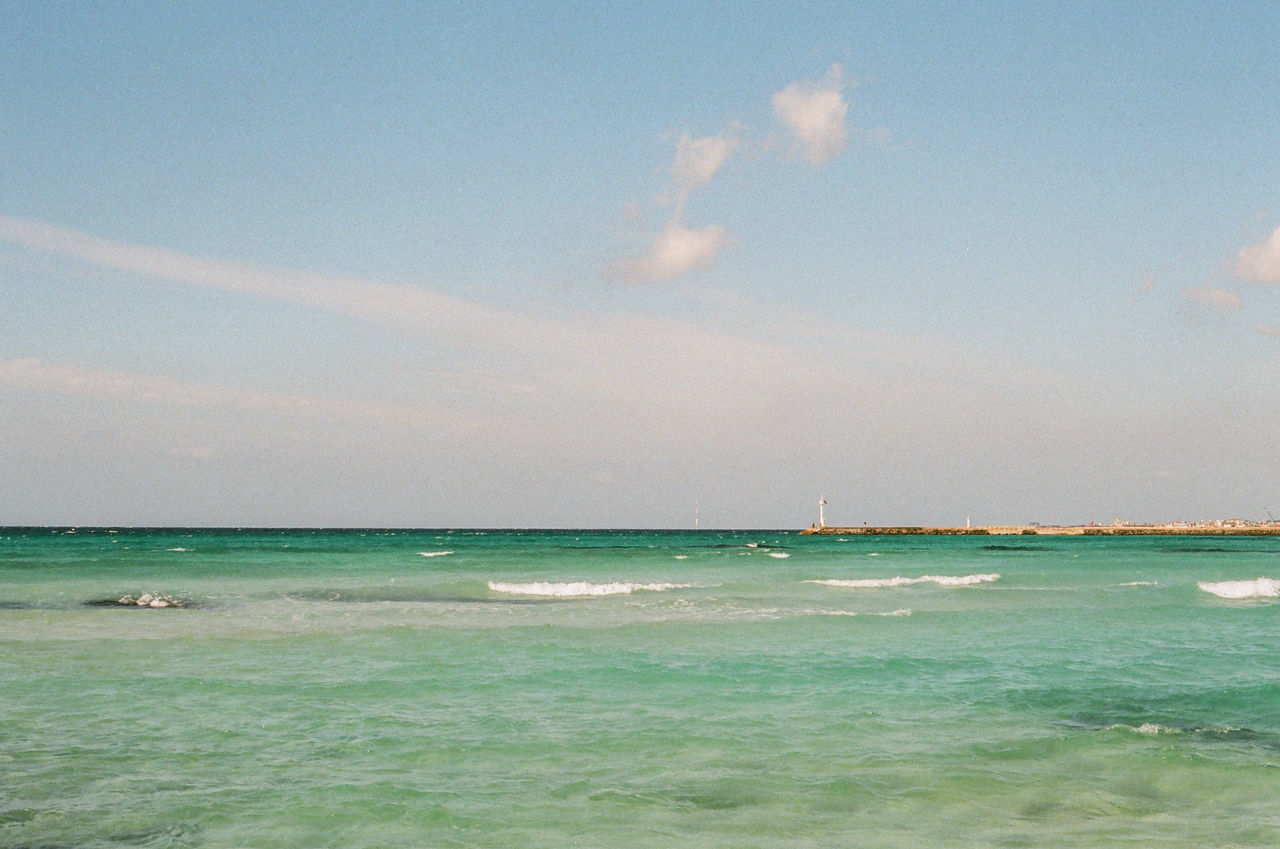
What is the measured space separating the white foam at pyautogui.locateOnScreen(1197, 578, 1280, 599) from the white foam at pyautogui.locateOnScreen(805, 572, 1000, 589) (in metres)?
8.26

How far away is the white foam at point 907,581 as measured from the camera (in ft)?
125

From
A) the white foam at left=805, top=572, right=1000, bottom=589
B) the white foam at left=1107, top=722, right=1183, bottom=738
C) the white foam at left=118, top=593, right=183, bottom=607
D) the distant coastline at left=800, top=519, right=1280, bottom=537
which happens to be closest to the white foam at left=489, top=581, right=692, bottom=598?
the white foam at left=805, top=572, right=1000, bottom=589

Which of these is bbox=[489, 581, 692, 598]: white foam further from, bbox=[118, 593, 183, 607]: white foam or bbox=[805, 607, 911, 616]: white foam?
bbox=[118, 593, 183, 607]: white foam

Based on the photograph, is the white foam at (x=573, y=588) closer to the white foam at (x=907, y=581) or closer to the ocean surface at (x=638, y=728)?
the white foam at (x=907, y=581)

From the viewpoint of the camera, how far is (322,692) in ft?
46.2

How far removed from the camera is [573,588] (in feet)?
115

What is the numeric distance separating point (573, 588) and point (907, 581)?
48.7ft

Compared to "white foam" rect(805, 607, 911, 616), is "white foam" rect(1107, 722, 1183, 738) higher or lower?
higher

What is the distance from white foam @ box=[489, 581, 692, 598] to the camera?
33688 mm

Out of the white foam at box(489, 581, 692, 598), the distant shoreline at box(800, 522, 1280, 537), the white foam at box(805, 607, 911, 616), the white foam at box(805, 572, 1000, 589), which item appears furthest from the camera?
the distant shoreline at box(800, 522, 1280, 537)

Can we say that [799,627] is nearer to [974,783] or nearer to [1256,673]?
[1256,673]

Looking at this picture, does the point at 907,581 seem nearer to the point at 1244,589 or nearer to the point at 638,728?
the point at 1244,589

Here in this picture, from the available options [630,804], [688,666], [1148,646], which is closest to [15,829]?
[630,804]

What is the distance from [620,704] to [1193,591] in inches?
1140
